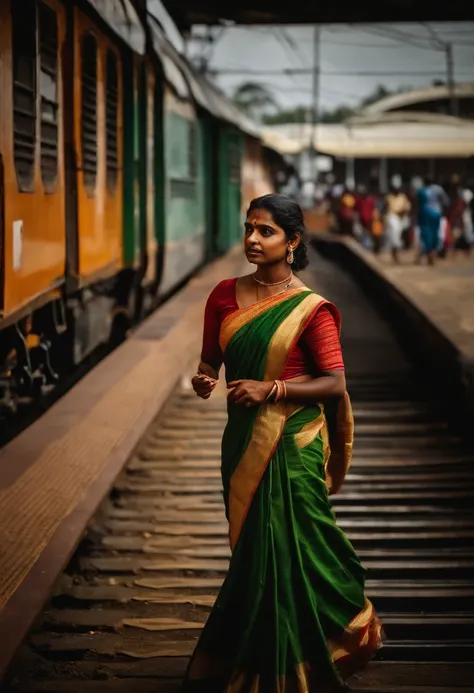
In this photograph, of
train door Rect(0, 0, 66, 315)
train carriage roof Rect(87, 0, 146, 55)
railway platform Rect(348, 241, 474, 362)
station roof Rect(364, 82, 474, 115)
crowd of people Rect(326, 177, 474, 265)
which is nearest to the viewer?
train door Rect(0, 0, 66, 315)

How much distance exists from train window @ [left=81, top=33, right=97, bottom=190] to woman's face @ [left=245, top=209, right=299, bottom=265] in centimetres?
497

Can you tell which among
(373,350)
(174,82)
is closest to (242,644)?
(373,350)

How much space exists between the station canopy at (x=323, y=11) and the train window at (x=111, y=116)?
6.16 metres

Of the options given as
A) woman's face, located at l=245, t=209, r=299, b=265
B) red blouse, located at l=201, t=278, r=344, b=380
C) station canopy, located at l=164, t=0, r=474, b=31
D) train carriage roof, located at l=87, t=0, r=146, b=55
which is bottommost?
red blouse, located at l=201, t=278, r=344, b=380

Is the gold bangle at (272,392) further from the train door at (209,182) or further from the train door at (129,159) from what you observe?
the train door at (209,182)

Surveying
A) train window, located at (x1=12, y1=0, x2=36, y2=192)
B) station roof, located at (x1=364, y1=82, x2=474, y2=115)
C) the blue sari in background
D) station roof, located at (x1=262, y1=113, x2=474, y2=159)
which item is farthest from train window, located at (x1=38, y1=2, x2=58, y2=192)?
station roof, located at (x1=364, y1=82, x2=474, y2=115)

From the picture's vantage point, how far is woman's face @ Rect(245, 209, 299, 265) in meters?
3.39

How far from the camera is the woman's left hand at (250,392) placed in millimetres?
3301

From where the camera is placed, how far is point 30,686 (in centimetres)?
388

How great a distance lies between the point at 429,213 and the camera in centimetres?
1909

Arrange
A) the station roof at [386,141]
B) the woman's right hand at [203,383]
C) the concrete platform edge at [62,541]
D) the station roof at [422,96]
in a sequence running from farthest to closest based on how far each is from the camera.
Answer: the station roof at [422,96] → the station roof at [386,141] → the concrete platform edge at [62,541] → the woman's right hand at [203,383]

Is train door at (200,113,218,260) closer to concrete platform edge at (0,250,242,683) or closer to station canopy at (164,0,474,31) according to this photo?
station canopy at (164,0,474,31)

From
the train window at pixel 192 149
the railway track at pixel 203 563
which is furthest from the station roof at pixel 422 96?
the railway track at pixel 203 563

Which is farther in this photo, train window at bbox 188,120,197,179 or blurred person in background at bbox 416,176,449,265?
blurred person in background at bbox 416,176,449,265
